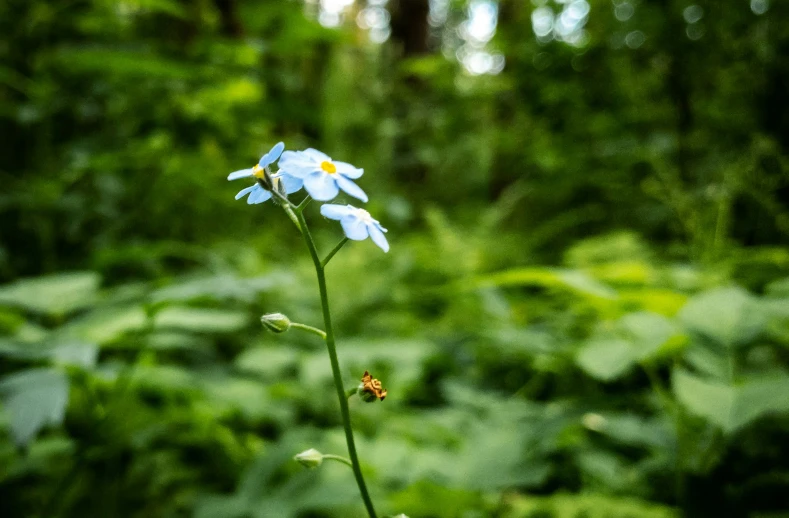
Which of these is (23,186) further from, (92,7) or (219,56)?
(92,7)

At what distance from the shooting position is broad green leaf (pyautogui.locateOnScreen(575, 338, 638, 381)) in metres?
1.11

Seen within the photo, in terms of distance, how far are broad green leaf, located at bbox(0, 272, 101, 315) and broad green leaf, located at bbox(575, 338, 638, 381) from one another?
4.78 ft

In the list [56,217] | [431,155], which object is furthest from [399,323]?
[431,155]

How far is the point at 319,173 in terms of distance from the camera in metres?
0.71

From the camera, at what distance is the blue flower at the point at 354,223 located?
2.08 feet

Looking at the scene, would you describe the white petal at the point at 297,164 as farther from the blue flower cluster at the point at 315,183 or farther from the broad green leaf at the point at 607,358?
the broad green leaf at the point at 607,358

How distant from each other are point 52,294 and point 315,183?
4.07 ft

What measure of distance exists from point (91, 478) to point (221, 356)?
853 millimetres

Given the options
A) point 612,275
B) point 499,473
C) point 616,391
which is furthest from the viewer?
point 616,391

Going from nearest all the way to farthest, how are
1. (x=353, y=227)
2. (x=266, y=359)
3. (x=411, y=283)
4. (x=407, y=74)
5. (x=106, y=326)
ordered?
1. (x=353, y=227)
2. (x=106, y=326)
3. (x=266, y=359)
4. (x=411, y=283)
5. (x=407, y=74)

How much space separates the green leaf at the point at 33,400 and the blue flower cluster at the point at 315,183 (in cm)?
66

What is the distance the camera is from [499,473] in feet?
4.09

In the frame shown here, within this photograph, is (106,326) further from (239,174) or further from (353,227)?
(353,227)

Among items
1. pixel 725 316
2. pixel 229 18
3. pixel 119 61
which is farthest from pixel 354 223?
pixel 229 18
